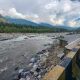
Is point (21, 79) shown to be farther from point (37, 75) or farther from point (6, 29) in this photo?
point (6, 29)

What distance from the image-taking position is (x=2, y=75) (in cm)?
1509

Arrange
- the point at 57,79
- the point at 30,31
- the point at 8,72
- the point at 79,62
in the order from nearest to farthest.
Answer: the point at 57,79
the point at 79,62
the point at 8,72
the point at 30,31

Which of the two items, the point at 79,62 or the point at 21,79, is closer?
the point at 79,62

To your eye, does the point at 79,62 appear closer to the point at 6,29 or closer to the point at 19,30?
the point at 6,29

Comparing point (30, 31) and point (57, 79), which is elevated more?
point (57, 79)

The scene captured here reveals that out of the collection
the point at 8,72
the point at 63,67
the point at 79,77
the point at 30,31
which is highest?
the point at 63,67

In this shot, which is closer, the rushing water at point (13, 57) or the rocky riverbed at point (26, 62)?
the rocky riverbed at point (26, 62)

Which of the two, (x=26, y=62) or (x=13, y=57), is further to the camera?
(x=13, y=57)

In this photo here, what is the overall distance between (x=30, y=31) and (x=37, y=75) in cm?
11507

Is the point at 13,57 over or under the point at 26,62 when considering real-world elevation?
under

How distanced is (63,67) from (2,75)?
11.7 meters

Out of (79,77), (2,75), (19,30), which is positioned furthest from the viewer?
(19,30)

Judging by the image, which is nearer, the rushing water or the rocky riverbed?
the rocky riverbed

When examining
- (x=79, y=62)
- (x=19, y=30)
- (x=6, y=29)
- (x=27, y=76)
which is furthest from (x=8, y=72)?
(x=19, y=30)
